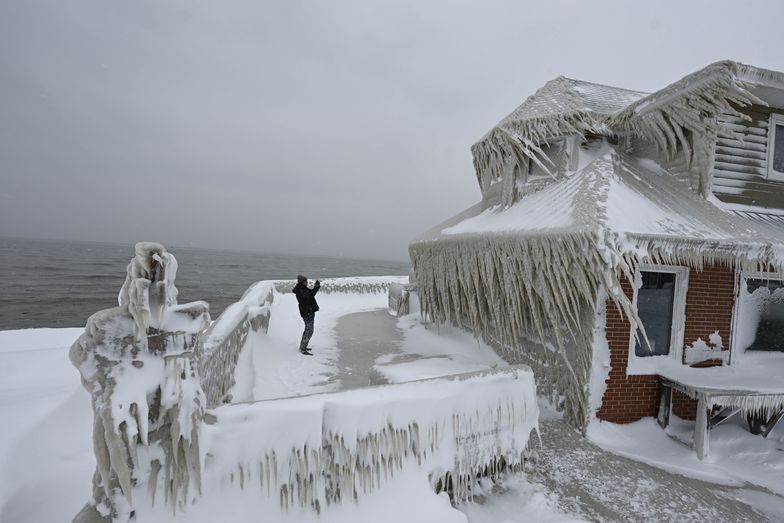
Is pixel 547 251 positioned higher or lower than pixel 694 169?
lower

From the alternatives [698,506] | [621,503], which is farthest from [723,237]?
[621,503]

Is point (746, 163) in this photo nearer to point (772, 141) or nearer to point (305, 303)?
point (772, 141)

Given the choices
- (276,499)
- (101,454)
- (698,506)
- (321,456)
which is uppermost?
(101,454)

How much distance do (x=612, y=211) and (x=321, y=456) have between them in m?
5.02

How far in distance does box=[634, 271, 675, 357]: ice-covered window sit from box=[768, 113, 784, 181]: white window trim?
314 centimetres

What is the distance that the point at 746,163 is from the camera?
6.32 metres

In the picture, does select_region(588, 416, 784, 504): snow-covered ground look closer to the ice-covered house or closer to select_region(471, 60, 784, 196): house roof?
the ice-covered house

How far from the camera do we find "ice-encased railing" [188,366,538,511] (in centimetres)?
301

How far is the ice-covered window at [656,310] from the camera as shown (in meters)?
5.74

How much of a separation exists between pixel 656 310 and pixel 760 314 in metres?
2.30

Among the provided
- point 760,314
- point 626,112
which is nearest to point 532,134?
point 626,112

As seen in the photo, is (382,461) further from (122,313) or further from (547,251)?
(547,251)

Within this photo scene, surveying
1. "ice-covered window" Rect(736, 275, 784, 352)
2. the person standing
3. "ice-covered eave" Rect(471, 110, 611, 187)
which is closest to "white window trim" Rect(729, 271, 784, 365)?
"ice-covered window" Rect(736, 275, 784, 352)

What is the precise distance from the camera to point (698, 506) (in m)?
3.92
